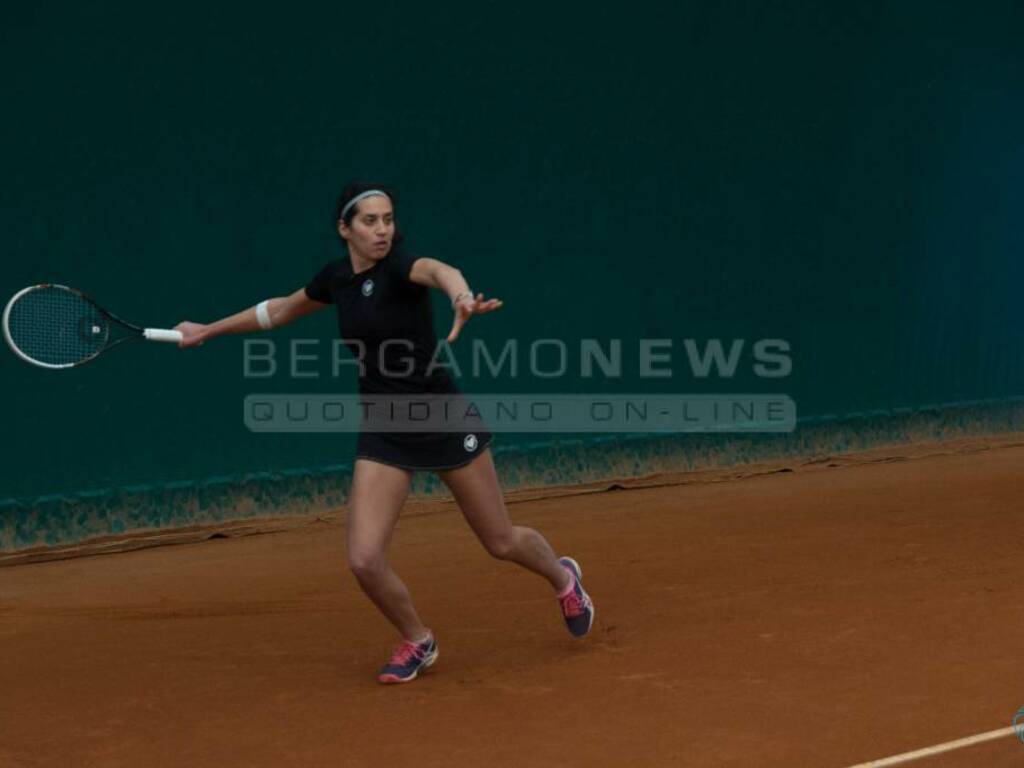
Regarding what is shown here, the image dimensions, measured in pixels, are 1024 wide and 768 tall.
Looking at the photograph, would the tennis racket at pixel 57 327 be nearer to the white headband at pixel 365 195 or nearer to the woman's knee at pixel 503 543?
the white headband at pixel 365 195

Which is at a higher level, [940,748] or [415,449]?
[415,449]

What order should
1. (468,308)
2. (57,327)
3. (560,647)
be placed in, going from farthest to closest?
(57,327), (560,647), (468,308)

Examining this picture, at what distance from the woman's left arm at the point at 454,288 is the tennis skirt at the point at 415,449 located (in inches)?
21.1

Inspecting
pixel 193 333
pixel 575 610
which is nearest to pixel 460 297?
pixel 193 333

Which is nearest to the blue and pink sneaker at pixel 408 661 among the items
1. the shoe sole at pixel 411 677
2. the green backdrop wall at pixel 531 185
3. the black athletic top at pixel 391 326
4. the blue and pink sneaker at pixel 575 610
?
the shoe sole at pixel 411 677

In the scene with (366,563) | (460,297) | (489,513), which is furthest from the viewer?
(489,513)

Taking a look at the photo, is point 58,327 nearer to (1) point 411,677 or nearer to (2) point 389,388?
(2) point 389,388

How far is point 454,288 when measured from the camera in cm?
506

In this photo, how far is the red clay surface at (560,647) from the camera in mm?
4844

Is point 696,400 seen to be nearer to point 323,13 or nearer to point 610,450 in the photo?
point 610,450

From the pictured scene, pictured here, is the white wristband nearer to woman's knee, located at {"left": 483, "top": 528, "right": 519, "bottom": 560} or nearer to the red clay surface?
woman's knee, located at {"left": 483, "top": 528, "right": 519, "bottom": 560}

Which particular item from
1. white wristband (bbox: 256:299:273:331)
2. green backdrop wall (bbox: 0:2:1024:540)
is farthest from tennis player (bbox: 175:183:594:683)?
green backdrop wall (bbox: 0:2:1024:540)

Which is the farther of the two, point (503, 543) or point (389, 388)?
point (503, 543)

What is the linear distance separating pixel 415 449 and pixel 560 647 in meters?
0.99
